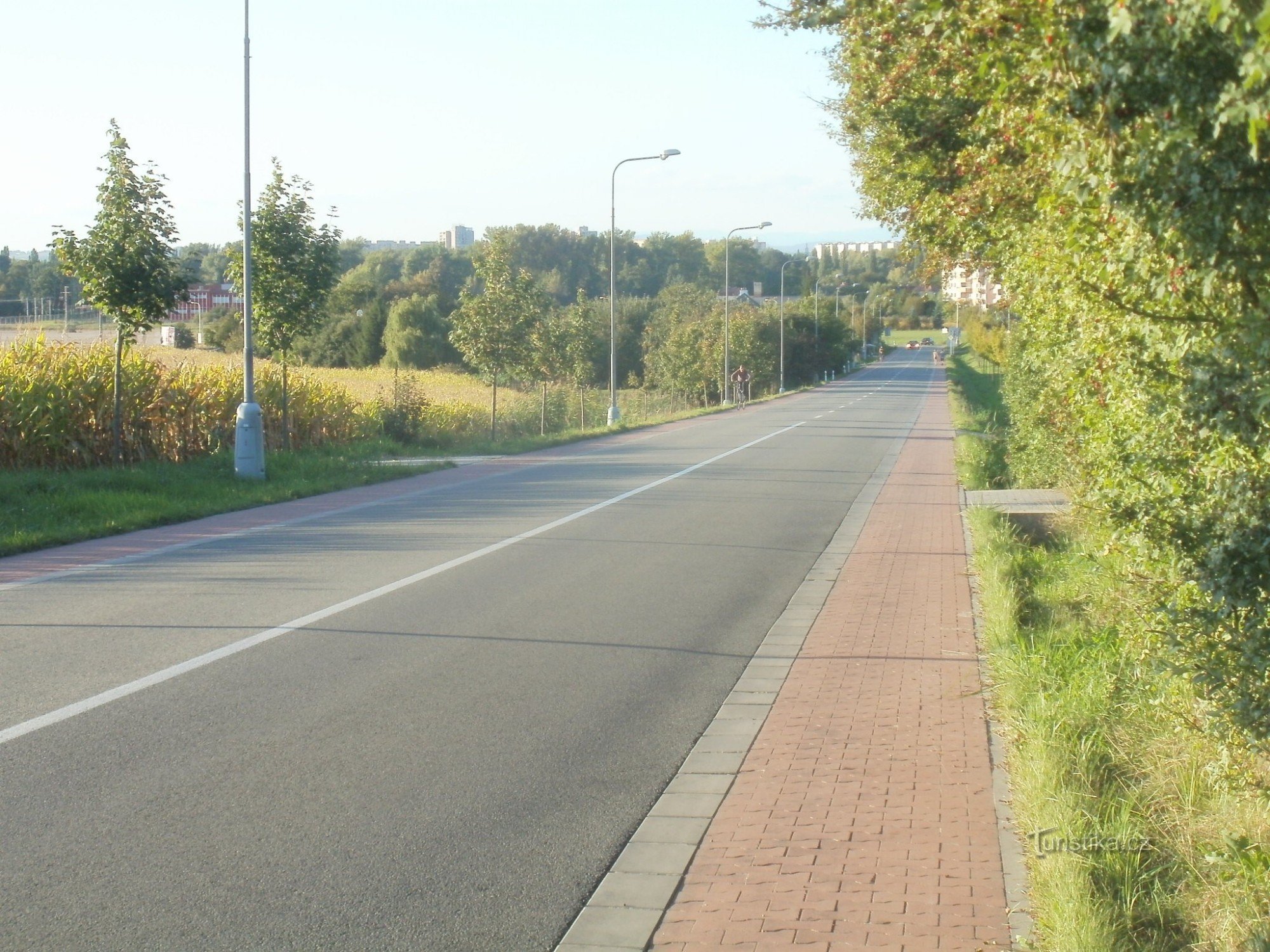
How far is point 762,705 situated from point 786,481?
1376cm

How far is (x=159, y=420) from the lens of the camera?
2155 cm

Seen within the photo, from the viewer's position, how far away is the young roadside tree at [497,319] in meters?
32.6

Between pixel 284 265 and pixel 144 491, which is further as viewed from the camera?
pixel 284 265

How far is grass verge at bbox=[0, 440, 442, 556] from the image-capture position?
13672 millimetres

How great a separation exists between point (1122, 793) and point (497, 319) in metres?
28.4

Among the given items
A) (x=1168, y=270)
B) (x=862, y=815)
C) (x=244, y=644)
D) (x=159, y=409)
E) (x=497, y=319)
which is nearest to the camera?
(x=1168, y=270)

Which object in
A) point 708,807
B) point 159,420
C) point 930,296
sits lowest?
point 708,807

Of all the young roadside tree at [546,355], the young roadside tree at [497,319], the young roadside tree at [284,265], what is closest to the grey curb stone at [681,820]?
the young roadside tree at [284,265]

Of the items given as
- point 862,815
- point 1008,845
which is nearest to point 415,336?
point 862,815

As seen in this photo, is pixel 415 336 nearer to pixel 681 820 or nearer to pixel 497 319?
pixel 497 319

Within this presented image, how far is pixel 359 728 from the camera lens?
6457 mm

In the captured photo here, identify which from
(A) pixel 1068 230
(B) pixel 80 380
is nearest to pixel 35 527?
(B) pixel 80 380

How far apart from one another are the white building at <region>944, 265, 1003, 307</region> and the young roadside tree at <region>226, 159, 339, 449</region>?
10898 millimetres

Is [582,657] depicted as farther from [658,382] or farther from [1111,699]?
[658,382]
